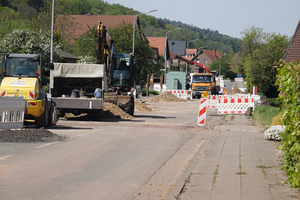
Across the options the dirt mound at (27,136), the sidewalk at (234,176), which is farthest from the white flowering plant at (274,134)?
the dirt mound at (27,136)

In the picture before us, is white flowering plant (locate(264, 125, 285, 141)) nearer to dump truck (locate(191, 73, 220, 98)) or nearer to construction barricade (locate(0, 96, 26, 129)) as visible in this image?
construction barricade (locate(0, 96, 26, 129))

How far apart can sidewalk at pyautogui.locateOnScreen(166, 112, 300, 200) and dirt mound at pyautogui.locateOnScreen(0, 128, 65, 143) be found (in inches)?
178

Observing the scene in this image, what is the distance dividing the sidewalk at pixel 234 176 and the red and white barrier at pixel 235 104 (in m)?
14.4

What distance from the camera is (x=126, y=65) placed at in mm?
25203

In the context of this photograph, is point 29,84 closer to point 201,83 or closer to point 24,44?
point 24,44

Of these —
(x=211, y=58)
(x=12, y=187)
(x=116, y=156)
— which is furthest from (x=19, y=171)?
(x=211, y=58)

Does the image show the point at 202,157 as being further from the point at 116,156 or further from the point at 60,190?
the point at 60,190

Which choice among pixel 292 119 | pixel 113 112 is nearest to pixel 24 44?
pixel 113 112

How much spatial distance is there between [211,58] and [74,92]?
5911 inches

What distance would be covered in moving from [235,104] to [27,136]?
16.2 m

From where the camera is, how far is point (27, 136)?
12.2 m

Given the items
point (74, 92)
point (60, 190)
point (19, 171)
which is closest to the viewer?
point (60, 190)

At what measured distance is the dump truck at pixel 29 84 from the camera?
14633 mm

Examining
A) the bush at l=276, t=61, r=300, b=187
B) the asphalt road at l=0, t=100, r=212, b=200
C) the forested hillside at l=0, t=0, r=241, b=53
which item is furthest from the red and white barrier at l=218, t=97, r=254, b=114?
the forested hillside at l=0, t=0, r=241, b=53
